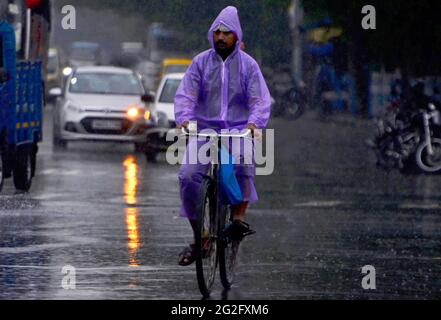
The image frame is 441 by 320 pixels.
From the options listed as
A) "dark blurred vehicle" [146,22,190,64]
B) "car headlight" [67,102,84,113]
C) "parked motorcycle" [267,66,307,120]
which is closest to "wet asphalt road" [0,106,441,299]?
"car headlight" [67,102,84,113]

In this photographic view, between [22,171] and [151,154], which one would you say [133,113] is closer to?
[151,154]

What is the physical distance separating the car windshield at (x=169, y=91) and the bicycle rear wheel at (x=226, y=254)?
Answer: 713 inches

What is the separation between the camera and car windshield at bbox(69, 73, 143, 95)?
3133 cm

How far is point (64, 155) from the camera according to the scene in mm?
28609

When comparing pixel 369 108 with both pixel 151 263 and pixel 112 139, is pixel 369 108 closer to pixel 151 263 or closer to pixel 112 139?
pixel 112 139

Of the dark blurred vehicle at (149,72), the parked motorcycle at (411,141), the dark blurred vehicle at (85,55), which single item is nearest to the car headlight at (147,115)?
the parked motorcycle at (411,141)

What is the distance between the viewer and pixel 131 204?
18.6 m

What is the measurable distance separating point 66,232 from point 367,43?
2724 cm

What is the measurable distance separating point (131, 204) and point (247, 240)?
396cm

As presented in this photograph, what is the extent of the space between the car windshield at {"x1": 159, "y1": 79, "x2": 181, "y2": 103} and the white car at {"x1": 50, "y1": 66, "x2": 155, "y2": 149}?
0.34 m

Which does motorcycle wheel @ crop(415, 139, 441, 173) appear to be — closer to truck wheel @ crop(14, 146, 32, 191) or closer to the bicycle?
truck wheel @ crop(14, 146, 32, 191)

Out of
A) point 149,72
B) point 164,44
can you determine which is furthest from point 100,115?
point 164,44

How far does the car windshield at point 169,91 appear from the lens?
97.9 feet
